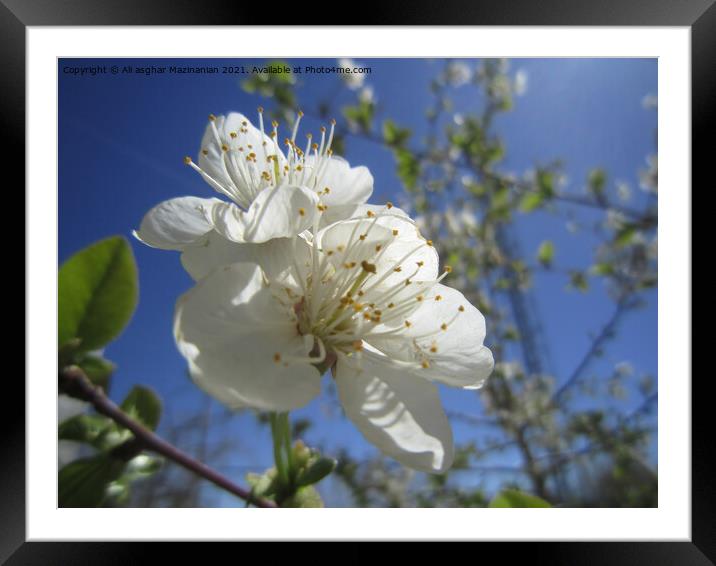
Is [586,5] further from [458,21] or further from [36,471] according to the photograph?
[36,471]

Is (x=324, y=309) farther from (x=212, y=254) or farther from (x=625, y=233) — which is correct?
(x=625, y=233)

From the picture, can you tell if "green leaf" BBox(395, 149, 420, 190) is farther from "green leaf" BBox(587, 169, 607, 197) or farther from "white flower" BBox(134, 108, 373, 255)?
"white flower" BBox(134, 108, 373, 255)

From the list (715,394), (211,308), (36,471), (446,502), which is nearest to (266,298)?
(211,308)

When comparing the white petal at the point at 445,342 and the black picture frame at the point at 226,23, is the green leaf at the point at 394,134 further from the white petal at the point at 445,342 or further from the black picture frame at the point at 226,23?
the white petal at the point at 445,342

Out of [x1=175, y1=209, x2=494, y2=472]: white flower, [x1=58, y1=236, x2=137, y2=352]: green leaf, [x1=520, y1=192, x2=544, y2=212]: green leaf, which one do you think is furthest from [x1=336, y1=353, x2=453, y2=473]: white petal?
[x1=520, y1=192, x2=544, y2=212]: green leaf

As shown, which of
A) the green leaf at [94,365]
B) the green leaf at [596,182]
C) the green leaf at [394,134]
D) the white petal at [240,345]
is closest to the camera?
the white petal at [240,345]

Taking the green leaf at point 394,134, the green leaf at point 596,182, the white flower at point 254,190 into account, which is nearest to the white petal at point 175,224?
the white flower at point 254,190

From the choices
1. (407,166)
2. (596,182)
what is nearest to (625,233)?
(596,182)
